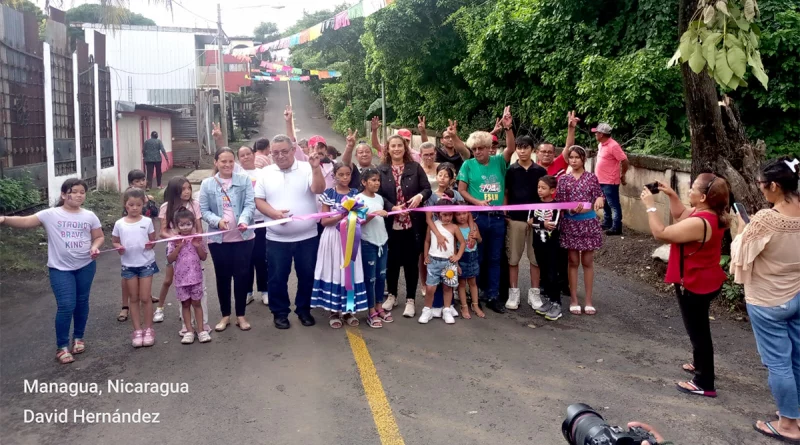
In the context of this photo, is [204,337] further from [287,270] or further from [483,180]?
[483,180]

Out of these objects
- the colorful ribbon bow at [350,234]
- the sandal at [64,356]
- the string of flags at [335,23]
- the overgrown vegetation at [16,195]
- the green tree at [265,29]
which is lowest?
the sandal at [64,356]

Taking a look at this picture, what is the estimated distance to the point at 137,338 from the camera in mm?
5438

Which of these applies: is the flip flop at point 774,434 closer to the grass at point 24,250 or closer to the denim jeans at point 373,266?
the denim jeans at point 373,266

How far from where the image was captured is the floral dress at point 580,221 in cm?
624

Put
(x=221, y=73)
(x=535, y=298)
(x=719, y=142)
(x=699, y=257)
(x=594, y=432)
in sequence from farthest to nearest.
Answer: (x=221, y=73)
(x=719, y=142)
(x=535, y=298)
(x=699, y=257)
(x=594, y=432)

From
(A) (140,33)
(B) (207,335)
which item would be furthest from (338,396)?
(A) (140,33)

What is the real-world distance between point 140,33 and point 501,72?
22.3 meters

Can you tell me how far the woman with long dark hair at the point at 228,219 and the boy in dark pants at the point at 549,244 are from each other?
2.87 meters

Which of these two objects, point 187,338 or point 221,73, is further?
point 221,73

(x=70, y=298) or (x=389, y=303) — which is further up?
(x=70, y=298)

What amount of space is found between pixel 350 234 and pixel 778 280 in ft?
11.2

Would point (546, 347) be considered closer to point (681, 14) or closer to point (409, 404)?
point (409, 404)

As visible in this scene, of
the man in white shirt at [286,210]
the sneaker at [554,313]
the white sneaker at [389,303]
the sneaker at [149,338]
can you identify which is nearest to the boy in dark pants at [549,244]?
the sneaker at [554,313]

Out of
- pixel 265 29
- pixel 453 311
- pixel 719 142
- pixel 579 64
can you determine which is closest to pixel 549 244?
pixel 453 311
